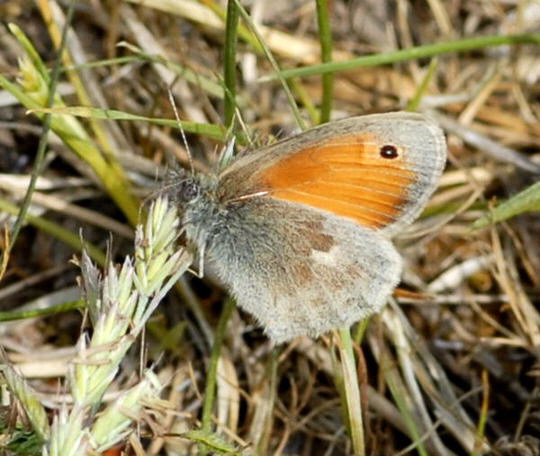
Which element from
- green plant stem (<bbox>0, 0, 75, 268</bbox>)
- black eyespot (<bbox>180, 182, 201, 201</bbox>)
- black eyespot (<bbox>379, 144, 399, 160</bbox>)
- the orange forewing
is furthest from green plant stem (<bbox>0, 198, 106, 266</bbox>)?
black eyespot (<bbox>379, 144, 399, 160</bbox>)

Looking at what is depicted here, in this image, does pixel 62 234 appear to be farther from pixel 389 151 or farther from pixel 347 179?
pixel 389 151

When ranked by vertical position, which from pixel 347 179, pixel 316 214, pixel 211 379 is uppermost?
pixel 347 179

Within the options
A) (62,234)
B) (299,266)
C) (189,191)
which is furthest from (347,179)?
(62,234)

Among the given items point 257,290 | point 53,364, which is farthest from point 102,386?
point 53,364

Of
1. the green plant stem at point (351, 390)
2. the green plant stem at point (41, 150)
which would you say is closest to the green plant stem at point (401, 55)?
the green plant stem at point (41, 150)

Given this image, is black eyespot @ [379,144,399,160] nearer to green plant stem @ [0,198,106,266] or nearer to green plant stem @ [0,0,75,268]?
green plant stem @ [0,0,75,268]

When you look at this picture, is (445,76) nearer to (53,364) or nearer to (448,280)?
(448,280)
